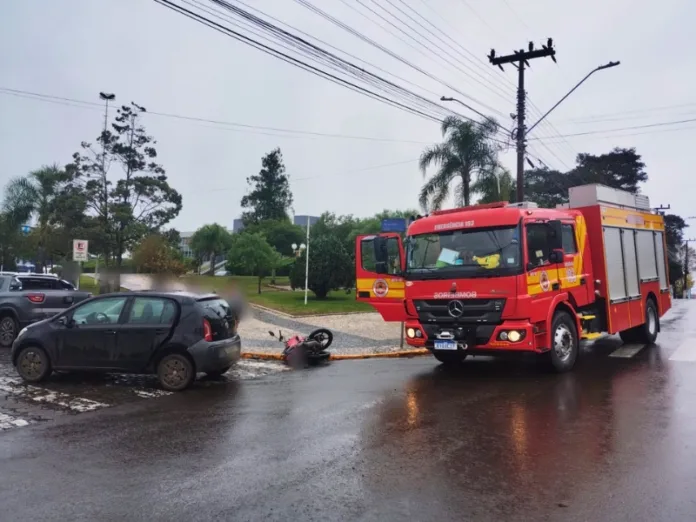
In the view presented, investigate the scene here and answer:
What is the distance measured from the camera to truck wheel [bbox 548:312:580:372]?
9.10 meters

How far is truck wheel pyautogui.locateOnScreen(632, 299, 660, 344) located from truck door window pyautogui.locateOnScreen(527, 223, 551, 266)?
5.37 metres

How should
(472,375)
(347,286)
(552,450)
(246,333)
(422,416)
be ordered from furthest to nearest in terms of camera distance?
(347,286), (246,333), (472,375), (422,416), (552,450)

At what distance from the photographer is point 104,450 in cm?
538

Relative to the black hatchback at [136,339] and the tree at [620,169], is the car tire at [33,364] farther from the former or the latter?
the tree at [620,169]

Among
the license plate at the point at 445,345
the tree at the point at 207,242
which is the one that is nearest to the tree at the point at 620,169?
the tree at the point at 207,242

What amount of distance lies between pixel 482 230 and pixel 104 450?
20.5 feet

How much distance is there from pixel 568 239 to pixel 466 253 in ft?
7.00

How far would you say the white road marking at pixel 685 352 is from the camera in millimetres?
10790

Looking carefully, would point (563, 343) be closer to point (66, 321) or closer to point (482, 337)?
point (482, 337)

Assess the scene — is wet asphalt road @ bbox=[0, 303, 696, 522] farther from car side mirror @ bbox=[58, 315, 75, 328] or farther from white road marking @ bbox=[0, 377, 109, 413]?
car side mirror @ bbox=[58, 315, 75, 328]

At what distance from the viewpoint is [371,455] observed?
5109mm

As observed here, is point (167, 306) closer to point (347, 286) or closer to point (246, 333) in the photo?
point (246, 333)

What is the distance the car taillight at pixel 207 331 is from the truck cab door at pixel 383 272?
2977 millimetres

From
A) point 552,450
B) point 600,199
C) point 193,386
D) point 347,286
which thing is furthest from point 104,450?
point 347,286
